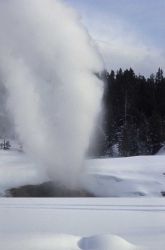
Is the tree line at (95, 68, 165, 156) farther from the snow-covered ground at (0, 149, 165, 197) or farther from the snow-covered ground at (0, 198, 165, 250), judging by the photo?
the snow-covered ground at (0, 198, 165, 250)

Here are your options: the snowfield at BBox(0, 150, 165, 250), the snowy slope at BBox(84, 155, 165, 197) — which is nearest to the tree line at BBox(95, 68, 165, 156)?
the snowy slope at BBox(84, 155, 165, 197)

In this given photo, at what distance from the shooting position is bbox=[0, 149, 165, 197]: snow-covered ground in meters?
15.4

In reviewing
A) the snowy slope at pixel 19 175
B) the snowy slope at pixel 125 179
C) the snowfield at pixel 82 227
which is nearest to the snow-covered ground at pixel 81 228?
the snowfield at pixel 82 227

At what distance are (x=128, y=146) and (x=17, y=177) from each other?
90.0 ft

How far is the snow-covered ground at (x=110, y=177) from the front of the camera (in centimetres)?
1541

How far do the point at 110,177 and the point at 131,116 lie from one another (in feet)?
127

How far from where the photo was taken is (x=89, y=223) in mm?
6762

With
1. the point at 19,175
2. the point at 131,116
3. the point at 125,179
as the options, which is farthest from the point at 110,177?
the point at 131,116

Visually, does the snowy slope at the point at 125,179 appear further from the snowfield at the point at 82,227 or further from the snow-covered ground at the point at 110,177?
the snowfield at the point at 82,227

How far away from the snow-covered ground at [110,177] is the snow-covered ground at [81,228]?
6.52m

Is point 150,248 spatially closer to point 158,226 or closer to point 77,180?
point 158,226

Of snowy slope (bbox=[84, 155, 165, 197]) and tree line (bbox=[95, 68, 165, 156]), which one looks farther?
tree line (bbox=[95, 68, 165, 156])

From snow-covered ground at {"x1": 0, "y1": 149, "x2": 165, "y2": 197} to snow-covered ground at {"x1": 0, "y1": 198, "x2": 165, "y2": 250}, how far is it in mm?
6525

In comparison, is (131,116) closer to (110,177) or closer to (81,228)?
(110,177)
